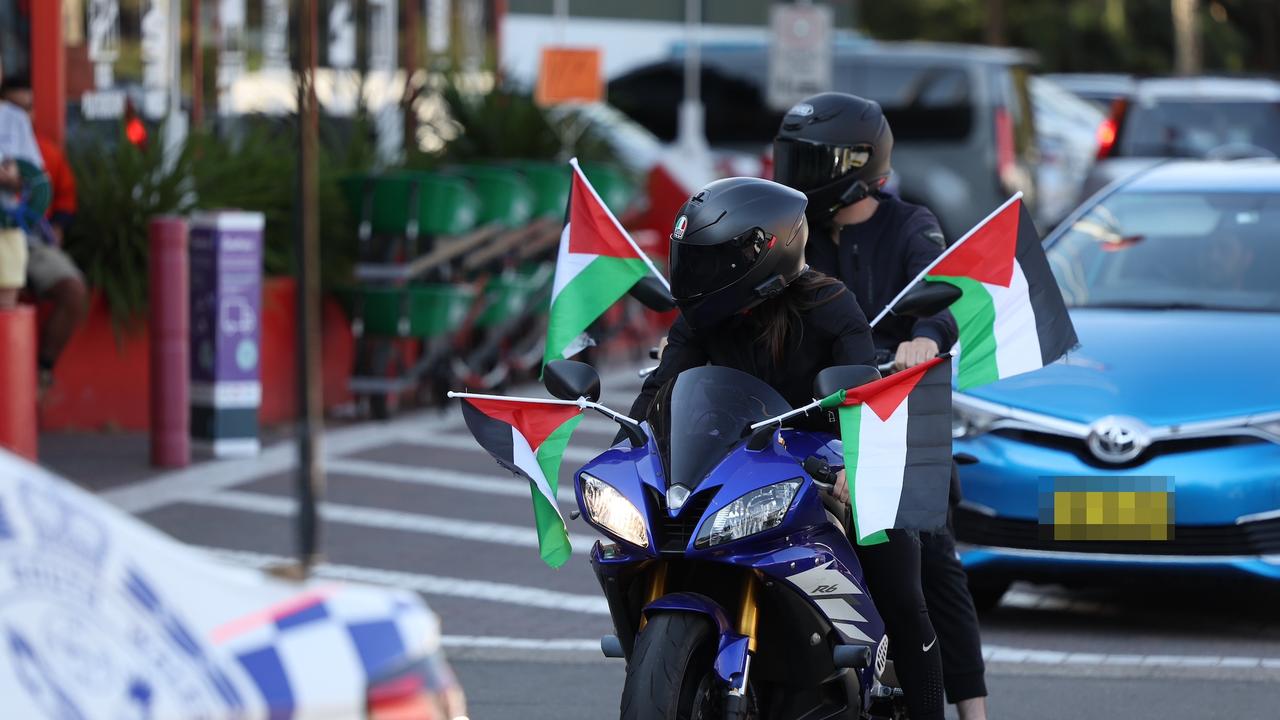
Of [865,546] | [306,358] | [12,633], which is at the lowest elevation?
[865,546]

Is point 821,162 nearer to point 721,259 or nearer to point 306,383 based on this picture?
point 721,259

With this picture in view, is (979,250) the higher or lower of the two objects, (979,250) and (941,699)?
the higher

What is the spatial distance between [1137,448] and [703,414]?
2.63 meters

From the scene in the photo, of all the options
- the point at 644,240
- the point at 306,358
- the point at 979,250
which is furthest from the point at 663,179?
the point at 306,358

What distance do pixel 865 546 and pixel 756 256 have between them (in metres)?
0.78

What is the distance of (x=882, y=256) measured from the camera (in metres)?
6.06

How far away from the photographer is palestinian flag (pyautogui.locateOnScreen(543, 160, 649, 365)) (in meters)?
6.19

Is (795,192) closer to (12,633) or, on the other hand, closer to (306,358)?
(306,358)

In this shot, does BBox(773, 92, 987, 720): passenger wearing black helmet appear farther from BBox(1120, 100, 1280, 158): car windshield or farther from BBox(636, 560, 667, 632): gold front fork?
BBox(1120, 100, 1280, 158): car windshield

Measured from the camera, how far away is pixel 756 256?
5078 mm

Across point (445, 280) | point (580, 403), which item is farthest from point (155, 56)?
point (580, 403)

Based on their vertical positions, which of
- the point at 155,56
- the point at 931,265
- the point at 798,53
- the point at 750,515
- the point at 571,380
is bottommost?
the point at 750,515

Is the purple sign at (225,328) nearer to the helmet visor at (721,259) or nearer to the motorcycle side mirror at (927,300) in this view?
the motorcycle side mirror at (927,300)

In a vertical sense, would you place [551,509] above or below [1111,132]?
below
